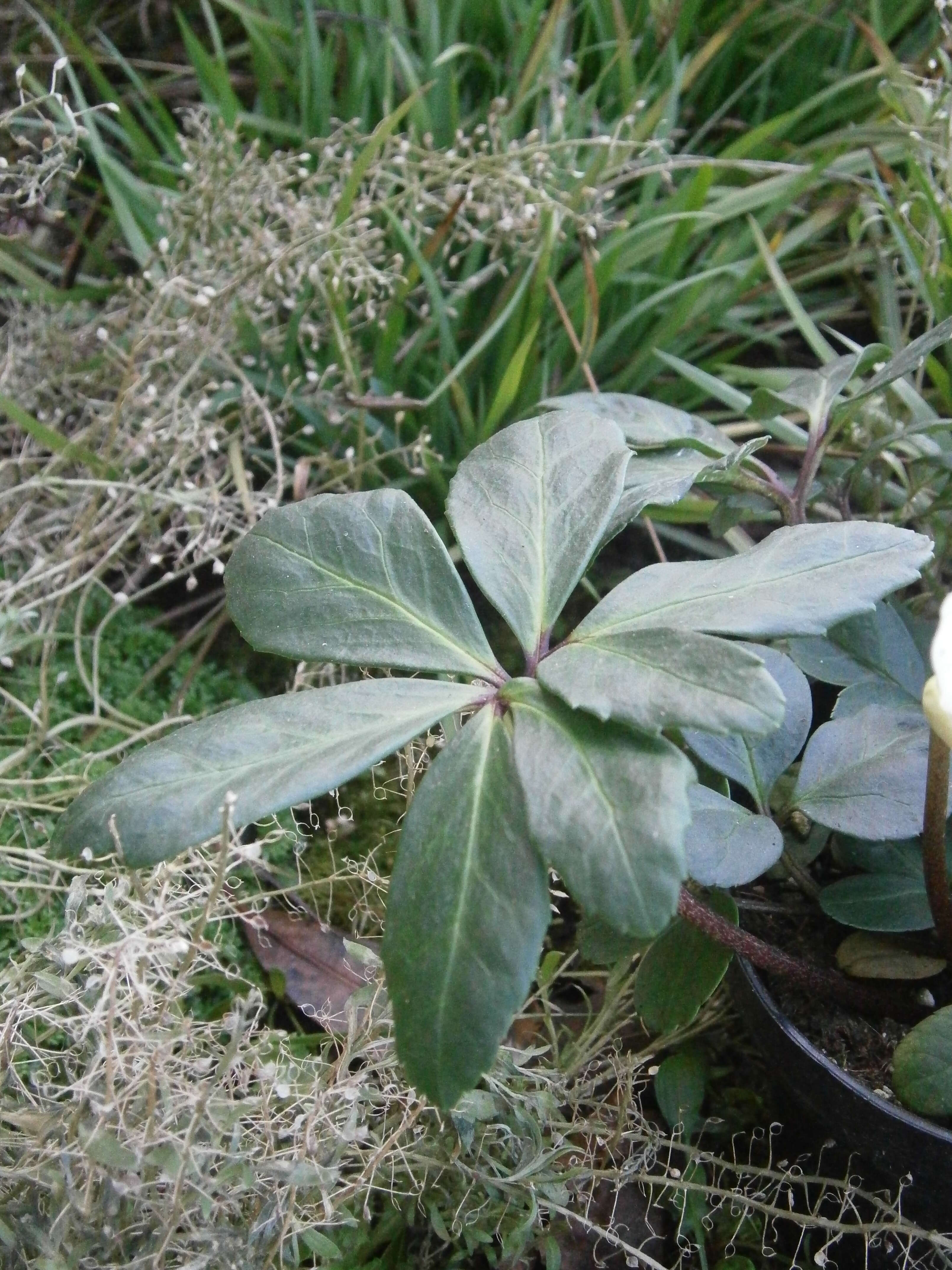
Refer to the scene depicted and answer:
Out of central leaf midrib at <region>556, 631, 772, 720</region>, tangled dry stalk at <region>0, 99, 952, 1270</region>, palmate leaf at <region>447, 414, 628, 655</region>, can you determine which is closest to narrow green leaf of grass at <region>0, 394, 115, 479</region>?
tangled dry stalk at <region>0, 99, 952, 1270</region>

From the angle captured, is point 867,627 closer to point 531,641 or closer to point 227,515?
point 531,641

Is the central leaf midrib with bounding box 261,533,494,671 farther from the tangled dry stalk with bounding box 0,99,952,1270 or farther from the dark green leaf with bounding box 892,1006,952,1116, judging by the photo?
the dark green leaf with bounding box 892,1006,952,1116

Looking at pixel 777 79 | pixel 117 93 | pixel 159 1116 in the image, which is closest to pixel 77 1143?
pixel 159 1116

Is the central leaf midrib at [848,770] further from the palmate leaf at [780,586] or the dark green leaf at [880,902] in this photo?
the palmate leaf at [780,586]

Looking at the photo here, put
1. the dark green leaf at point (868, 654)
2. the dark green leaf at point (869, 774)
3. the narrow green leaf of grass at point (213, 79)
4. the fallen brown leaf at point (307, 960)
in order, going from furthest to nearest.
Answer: the narrow green leaf of grass at point (213, 79) < the fallen brown leaf at point (307, 960) < the dark green leaf at point (868, 654) < the dark green leaf at point (869, 774)

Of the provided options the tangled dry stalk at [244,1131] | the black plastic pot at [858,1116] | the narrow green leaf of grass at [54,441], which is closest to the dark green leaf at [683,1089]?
the tangled dry stalk at [244,1131]

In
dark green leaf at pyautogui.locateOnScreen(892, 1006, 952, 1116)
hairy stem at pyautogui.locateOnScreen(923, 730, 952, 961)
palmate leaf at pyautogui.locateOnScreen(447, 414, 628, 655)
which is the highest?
palmate leaf at pyautogui.locateOnScreen(447, 414, 628, 655)
